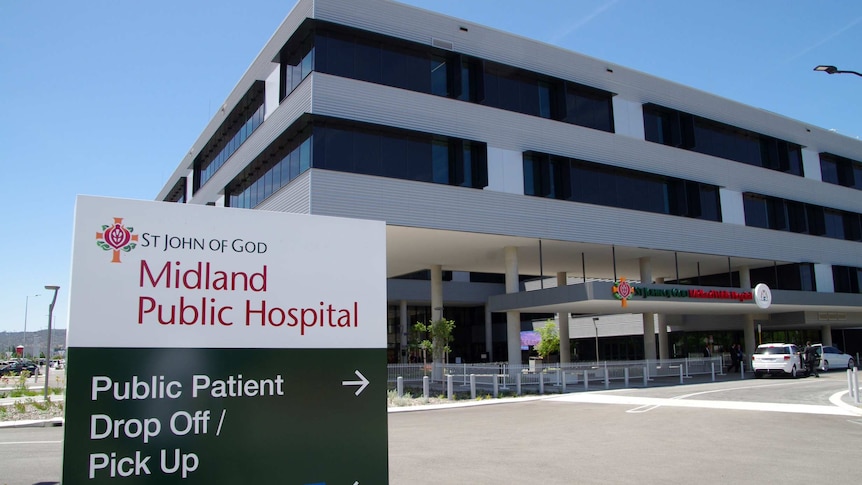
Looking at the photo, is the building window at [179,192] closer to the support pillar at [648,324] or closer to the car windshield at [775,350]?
the support pillar at [648,324]

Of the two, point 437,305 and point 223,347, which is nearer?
point 223,347

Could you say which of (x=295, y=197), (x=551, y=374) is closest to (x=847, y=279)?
(x=551, y=374)

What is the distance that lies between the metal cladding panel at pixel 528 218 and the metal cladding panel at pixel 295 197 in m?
0.42

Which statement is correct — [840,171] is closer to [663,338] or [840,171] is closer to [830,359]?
[830,359]

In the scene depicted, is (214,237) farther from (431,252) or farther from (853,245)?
(853,245)

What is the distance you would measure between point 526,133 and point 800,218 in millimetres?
24821

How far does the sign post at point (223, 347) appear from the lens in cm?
334

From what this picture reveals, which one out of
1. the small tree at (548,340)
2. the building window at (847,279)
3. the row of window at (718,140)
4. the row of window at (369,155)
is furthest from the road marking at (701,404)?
the building window at (847,279)

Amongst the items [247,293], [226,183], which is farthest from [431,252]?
[247,293]

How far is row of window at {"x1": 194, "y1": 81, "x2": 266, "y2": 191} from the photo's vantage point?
3469 centimetres

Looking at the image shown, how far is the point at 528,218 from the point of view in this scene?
107ft

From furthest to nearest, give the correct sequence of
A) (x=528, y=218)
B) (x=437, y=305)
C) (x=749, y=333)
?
(x=749, y=333), (x=437, y=305), (x=528, y=218)

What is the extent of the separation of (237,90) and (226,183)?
5.41m

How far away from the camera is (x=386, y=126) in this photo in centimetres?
2891
